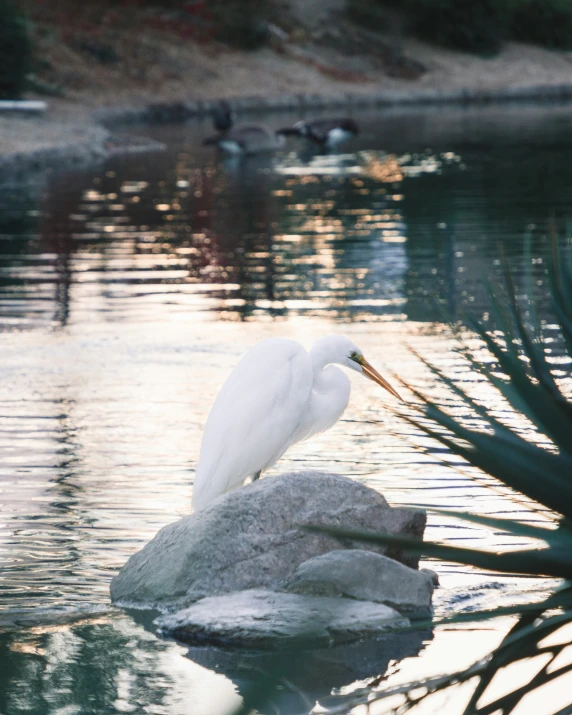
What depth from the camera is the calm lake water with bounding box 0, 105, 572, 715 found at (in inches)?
189

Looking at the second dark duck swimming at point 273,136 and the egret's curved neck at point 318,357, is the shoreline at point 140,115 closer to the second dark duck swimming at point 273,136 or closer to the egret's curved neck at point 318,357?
the second dark duck swimming at point 273,136

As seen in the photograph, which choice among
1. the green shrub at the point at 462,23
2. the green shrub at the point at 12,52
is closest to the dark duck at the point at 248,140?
the green shrub at the point at 12,52

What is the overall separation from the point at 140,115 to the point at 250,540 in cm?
3460

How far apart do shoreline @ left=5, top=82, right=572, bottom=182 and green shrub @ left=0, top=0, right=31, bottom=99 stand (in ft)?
4.03

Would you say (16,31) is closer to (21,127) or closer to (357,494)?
(21,127)

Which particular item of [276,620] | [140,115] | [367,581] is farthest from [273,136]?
[276,620]

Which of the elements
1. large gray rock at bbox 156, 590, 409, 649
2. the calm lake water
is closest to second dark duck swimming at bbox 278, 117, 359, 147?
the calm lake water

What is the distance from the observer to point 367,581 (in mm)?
4973

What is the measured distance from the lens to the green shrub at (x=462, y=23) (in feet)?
168

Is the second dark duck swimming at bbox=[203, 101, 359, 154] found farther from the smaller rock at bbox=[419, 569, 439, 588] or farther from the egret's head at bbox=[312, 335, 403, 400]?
the smaller rock at bbox=[419, 569, 439, 588]

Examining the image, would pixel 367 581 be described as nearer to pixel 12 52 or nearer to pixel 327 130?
pixel 327 130

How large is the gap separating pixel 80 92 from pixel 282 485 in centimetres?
3562

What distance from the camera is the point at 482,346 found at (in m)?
9.36

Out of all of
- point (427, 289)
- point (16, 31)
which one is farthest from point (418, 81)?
point (427, 289)
